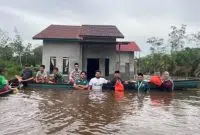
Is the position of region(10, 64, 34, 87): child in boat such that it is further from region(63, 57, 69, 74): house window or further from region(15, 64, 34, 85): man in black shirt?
region(63, 57, 69, 74): house window

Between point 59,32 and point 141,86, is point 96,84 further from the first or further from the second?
point 59,32

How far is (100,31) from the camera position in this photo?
93.0ft

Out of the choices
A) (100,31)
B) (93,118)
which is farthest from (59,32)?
(93,118)

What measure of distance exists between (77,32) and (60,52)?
2288 mm

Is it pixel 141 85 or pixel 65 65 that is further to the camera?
pixel 65 65

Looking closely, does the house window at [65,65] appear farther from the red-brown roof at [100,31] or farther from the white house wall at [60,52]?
the red-brown roof at [100,31]

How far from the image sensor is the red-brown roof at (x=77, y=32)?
27.6 meters

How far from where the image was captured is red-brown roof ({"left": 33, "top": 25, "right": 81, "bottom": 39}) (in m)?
28.1

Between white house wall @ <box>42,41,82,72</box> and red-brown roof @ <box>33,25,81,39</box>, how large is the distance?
0.60 meters

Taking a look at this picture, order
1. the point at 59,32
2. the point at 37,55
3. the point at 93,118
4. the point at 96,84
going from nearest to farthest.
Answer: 1. the point at 93,118
2. the point at 96,84
3. the point at 59,32
4. the point at 37,55

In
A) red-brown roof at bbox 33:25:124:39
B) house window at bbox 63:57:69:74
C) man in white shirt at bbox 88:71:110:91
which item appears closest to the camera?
man in white shirt at bbox 88:71:110:91

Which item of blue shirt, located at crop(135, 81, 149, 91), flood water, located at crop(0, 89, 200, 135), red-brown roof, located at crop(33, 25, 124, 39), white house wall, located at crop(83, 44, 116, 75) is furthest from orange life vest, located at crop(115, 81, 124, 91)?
white house wall, located at crop(83, 44, 116, 75)

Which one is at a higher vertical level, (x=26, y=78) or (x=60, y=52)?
(x=60, y=52)

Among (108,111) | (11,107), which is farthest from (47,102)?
(108,111)
